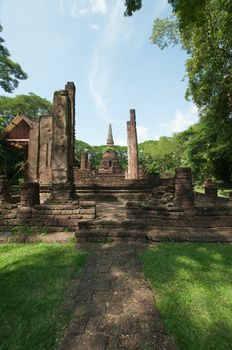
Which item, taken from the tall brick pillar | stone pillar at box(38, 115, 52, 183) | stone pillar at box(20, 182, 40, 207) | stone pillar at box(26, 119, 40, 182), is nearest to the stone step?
stone pillar at box(20, 182, 40, 207)

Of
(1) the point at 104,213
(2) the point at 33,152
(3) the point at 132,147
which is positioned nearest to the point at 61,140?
(1) the point at 104,213

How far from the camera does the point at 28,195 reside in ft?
18.9

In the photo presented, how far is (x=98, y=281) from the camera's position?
2.95m

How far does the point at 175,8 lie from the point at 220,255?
6127 millimetres

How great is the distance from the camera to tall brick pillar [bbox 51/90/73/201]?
6648 mm

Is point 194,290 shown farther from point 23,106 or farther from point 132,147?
point 23,106

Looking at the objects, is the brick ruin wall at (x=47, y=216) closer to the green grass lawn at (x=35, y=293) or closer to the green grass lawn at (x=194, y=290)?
the green grass lawn at (x=35, y=293)

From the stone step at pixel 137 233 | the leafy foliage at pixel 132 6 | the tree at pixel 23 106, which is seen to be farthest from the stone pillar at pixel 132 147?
the tree at pixel 23 106

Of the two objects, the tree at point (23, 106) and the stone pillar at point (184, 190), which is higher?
the tree at point (23, 106)

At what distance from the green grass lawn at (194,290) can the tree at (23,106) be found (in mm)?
28225

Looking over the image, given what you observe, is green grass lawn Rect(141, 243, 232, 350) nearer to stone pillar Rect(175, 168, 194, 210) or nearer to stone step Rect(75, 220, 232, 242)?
stone step Rect(75, 220, 232, 242)

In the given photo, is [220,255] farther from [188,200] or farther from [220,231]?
[188,200]

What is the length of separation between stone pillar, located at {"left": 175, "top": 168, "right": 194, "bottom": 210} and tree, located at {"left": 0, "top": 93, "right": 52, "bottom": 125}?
2645cm

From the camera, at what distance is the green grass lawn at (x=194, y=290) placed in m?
2.00
